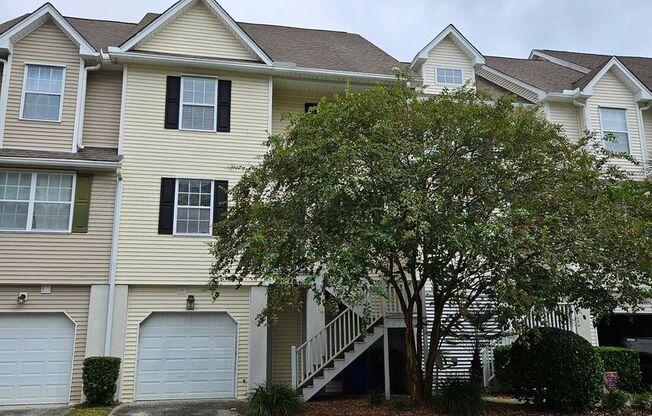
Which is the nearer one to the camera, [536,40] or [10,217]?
[10,217]

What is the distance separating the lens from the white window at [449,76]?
17480 millimetres

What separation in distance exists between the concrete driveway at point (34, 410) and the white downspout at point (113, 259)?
1.50m

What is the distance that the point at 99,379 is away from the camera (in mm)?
11953

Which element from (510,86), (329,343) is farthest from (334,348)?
(510,86)

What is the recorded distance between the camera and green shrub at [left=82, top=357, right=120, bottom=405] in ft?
39.2

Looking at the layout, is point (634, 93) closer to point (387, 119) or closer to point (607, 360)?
point (607, 360)

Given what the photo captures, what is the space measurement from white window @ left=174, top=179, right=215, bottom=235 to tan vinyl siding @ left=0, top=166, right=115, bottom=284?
5.41 feet

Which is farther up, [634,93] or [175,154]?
[634,93]

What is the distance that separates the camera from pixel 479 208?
355 inches

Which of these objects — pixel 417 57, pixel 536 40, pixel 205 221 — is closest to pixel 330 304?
pixel 205 221

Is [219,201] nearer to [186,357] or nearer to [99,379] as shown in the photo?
[186,357]

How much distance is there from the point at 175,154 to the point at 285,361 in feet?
21.0

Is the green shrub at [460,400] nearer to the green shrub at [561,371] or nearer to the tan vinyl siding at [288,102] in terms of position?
A: the green shrub at [561,371]

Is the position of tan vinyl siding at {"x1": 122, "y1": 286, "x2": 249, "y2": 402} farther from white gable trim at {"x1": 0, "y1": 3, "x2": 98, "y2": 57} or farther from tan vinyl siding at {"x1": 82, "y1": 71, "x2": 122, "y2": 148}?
white gable trim at {"x1": 0, "y1": 3, "x2": 98, "y2": 57}
